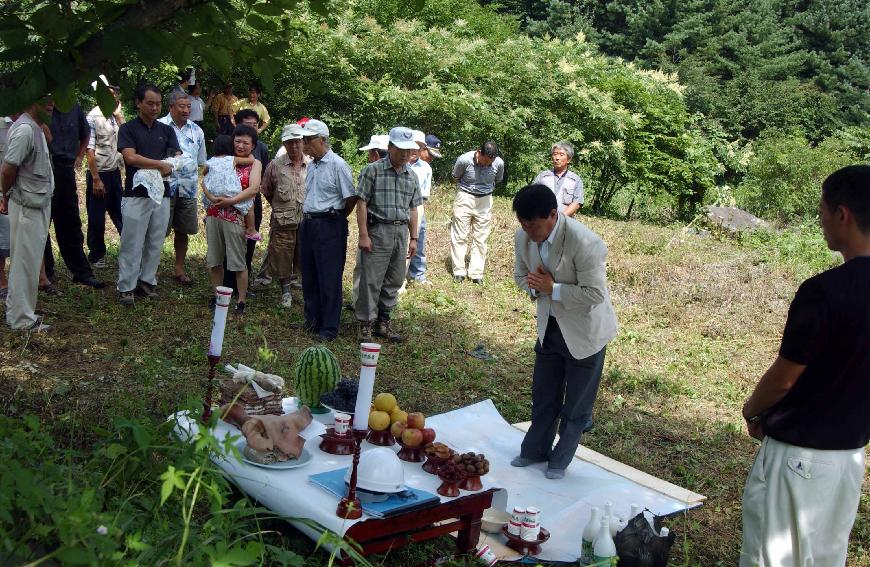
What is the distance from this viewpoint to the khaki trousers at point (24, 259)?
733 cm

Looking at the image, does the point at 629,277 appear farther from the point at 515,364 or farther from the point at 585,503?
the point at 585,503

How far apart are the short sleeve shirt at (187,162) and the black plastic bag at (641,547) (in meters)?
6.23

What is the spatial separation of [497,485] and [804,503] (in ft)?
7.82

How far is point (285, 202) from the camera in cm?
918

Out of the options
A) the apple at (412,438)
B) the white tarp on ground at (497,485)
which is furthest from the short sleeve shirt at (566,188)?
→ the apple at (412,438)

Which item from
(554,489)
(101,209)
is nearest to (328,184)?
(101,209)

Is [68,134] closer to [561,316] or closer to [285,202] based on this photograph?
[285,202]

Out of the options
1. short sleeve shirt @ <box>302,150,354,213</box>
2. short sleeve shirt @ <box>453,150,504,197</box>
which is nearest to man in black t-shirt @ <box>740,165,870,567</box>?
short sleeve shirt @ <box>302,150,354,213</box>

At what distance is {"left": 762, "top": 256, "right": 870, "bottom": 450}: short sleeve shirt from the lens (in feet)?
11.7

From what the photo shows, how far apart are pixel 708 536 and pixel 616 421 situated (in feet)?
6.58

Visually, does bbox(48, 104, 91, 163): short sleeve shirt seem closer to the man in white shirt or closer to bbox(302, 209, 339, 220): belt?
bbox(302, 209, 339, 220): belt

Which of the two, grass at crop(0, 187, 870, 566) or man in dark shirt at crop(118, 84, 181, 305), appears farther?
man in dark shirt at crop(118, 84, 181, 305)

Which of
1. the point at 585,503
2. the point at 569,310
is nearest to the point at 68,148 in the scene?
the point at 569,310

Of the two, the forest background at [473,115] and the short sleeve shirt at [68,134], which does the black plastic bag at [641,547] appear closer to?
the forest background at [473,115]
